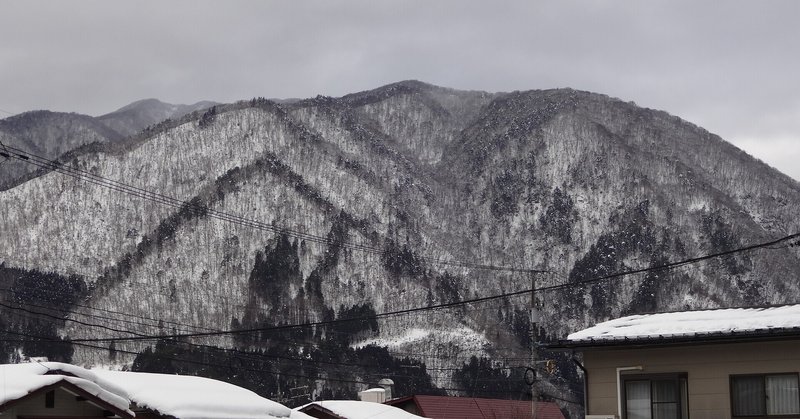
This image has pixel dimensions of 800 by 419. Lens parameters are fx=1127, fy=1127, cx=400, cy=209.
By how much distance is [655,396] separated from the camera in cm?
2738

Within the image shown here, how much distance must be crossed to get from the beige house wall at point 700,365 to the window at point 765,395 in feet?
0.55

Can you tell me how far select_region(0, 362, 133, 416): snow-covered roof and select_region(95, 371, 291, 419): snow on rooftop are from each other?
3.14ft

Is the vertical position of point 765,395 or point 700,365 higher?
point 700,365

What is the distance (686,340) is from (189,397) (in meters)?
13.0

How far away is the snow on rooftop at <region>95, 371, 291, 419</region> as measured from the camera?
29297 mm

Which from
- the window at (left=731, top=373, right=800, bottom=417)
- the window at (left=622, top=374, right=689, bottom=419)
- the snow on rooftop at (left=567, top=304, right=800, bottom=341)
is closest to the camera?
the window at (left=731, top=373, right=800, bottom=417)

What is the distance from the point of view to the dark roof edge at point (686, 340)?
2569 centimetres

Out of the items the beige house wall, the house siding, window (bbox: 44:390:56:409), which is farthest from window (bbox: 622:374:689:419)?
window (bbox: 44:390:56:409)

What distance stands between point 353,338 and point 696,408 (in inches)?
6563

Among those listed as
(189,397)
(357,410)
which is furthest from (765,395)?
(357,410)

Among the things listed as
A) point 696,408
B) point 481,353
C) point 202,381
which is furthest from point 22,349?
point 696,408

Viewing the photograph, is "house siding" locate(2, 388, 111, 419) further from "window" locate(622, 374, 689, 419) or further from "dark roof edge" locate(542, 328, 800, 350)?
"window" locate(622, 374, 689, 419)

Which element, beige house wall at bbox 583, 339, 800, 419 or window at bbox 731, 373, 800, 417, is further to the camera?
beige house wall at bbox 583, 339, 800, 419

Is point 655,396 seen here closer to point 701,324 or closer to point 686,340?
point 686,340
